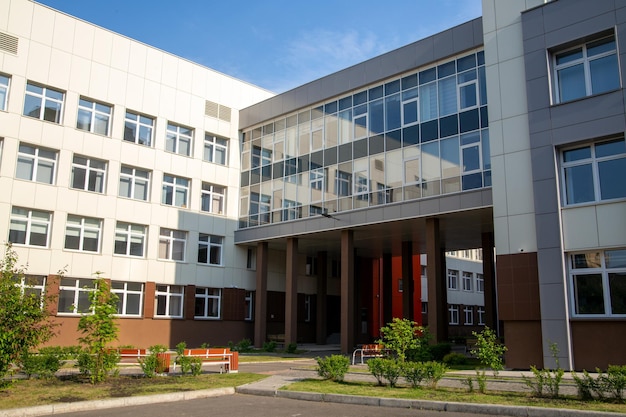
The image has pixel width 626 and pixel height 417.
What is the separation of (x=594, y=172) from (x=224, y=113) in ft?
73.1

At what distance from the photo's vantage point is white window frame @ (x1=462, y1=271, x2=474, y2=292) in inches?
2130

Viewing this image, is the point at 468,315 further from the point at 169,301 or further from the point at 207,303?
the point at 169,301

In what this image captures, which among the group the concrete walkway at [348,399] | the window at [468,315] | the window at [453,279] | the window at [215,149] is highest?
the window at [215,149]

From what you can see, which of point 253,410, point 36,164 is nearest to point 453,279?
point 36,164

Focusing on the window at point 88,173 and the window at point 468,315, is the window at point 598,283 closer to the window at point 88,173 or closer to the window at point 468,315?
the window at point 88,173

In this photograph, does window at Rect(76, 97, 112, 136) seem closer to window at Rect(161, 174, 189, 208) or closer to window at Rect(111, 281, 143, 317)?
window at Rect(161, 174, 189, 208)

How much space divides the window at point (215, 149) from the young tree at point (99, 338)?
19.0m

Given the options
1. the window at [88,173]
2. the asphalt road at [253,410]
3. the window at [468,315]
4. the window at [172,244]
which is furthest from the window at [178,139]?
the window at [468,315]

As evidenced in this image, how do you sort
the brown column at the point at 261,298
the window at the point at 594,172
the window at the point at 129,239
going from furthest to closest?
the brown column at the point at 261,298 < the window at the point at 129,239 < the window at the point at 594,172

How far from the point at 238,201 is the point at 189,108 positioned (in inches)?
238

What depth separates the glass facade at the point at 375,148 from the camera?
23812 mm

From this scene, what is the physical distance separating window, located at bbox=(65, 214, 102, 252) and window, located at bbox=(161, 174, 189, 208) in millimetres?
4015

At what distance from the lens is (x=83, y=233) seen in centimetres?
2836

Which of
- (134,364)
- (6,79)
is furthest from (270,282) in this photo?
(6,79)
